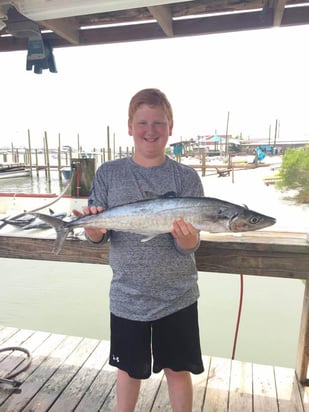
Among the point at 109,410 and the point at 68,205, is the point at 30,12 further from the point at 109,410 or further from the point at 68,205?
the point at 68,205

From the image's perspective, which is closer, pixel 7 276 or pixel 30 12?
pixel 30 12

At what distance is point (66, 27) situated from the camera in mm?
2064

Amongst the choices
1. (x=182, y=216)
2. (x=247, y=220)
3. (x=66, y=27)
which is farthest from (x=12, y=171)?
(x=247, y=220)

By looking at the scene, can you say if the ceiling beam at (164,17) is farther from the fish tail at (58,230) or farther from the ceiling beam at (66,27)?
the fish tail at (58,230)

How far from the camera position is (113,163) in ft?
4.98

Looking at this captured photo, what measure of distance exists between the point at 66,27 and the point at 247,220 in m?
1.66

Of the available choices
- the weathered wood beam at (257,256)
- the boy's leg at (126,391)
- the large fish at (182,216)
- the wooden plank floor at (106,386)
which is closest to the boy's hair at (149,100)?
the large fish at (182,216)

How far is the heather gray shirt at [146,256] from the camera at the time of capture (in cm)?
140

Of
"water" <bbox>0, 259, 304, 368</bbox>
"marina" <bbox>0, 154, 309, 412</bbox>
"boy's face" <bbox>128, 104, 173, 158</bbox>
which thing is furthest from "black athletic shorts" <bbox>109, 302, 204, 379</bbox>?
"water" <bbox>0, 259, 304, 368</bbox>

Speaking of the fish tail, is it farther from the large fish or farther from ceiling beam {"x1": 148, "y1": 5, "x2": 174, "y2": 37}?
ceiling beam {"x1": 148, "y1": 5, "x2": 174, "y2": 37}

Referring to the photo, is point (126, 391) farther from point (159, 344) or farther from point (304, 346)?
Result: point (304, 346)

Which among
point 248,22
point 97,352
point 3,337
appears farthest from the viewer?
point 3,337

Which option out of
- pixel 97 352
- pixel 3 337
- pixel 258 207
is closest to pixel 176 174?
pixel 97 352

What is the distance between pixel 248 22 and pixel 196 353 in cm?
180
